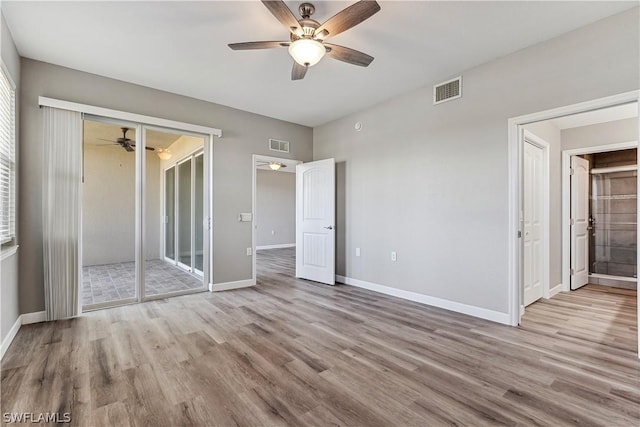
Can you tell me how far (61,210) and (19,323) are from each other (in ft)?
3.97

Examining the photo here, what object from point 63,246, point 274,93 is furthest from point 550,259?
point 63,246

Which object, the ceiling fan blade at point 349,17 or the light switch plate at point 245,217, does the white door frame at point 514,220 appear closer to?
the ceiling fan blade at point 349,17

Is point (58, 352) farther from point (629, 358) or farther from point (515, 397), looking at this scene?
point (629, 358)

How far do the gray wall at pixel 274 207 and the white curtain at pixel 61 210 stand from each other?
6.41 meters

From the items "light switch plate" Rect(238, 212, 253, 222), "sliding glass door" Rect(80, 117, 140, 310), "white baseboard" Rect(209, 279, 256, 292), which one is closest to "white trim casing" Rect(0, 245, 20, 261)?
"sliding glass door" Rect(80, 117, 140, 310)

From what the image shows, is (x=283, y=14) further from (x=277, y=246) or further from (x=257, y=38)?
(x=277, y=246)

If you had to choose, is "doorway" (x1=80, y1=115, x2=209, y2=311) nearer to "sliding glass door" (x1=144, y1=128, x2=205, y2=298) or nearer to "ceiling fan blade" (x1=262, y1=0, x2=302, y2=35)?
"sliding glass door" (x1=144, y1=128, x2=205, y2=298)

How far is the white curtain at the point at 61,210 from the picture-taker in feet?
10.4

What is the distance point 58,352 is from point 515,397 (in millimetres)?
3538

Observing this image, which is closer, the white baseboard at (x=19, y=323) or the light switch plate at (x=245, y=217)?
the white baseboard at (x=19, y=323)

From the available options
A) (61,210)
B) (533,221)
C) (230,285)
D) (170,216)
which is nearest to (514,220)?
(533,221)

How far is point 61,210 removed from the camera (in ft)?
10.6

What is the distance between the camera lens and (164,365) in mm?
2250

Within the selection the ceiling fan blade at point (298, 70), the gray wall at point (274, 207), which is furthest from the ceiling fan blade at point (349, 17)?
the gray wall at point (274, 207)
